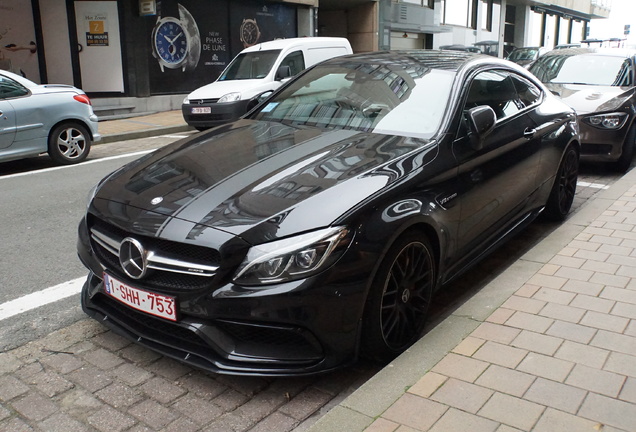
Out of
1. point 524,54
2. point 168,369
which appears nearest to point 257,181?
point 168,369

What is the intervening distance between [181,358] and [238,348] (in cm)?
30

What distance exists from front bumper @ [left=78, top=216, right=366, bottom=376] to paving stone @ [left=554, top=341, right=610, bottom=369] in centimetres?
108

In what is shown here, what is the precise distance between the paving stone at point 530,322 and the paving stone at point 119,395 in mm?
2008

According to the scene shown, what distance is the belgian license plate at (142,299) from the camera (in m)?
2.86

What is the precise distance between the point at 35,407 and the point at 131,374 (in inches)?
18.3

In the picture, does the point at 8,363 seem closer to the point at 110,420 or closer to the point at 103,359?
the point at 103,359

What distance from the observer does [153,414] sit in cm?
283

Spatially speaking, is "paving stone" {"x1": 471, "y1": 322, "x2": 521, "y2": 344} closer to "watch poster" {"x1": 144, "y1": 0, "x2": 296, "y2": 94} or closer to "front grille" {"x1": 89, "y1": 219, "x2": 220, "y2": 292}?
"front grille" {"x1": 89, "y1": 219, "x2": 220, "y2": 292}

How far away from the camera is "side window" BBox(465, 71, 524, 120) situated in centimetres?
421

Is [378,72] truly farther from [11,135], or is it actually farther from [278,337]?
[11,135]

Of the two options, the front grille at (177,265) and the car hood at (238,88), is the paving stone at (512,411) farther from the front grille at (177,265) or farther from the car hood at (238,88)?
the car hood at (238,88)

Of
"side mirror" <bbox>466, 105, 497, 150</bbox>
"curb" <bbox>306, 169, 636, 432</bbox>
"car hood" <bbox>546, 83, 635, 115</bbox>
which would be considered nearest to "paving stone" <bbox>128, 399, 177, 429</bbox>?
"curb" <bbox>306, 169, 636, 432</bbox>

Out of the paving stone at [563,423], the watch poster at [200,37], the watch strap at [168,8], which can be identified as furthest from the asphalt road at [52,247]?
the watch strap at [168,8]

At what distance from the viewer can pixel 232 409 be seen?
2.89 meters
